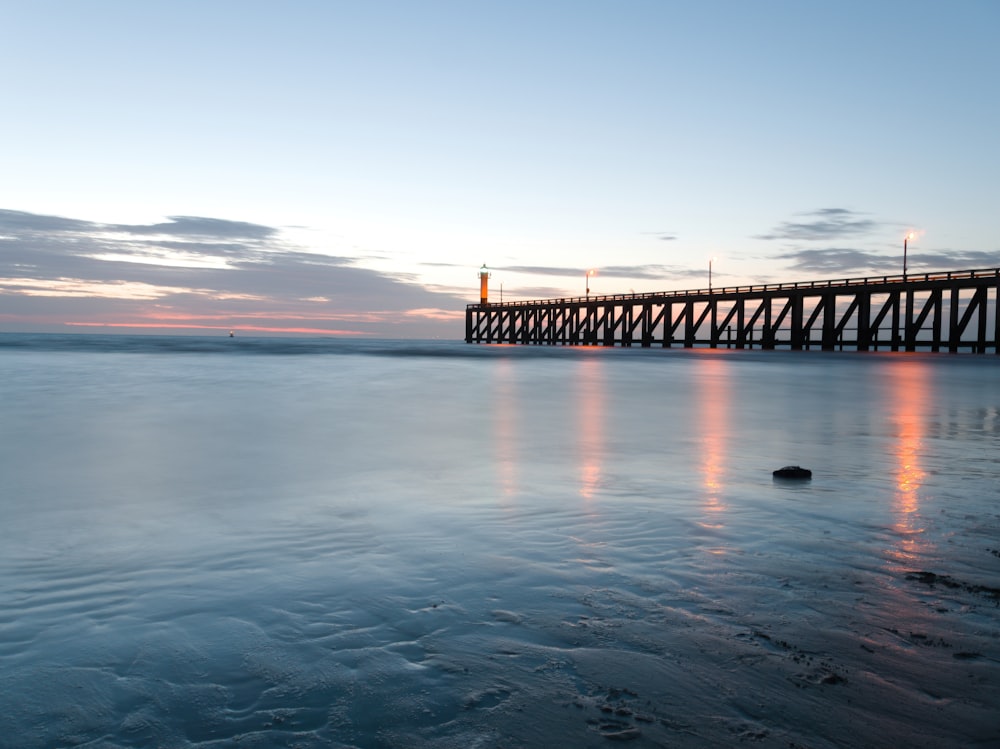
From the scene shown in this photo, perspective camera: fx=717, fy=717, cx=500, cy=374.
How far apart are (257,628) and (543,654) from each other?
5.19 feet

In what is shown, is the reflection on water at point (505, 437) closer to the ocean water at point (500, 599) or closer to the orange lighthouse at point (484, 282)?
the ocean water at point (500, 599)

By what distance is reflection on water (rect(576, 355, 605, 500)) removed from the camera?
28.0ft

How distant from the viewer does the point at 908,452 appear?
10773 millimetres

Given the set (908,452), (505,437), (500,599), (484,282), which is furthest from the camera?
(484,282)

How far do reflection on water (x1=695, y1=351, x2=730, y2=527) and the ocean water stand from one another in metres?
0.11

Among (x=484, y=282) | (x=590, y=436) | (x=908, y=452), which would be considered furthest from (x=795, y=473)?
(x=484, y=282)

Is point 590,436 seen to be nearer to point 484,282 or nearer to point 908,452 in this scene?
point 908,452

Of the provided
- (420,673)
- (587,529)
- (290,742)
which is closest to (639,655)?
(420,673)

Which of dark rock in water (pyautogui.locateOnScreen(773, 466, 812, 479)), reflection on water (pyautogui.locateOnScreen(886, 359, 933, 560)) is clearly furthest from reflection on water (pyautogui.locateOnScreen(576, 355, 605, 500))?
reflection on water (pyautogui.locateOnScreen(886, 359, 933, 560))

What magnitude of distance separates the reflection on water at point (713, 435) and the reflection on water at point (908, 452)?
4.92ft

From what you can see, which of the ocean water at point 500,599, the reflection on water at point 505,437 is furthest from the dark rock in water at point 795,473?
the reflection on water at point 505,437

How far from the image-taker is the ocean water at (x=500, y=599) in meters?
2.97

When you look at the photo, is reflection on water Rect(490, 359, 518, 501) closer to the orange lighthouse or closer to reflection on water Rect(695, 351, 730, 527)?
reflection on water Rect(695, 351, 730, 527)

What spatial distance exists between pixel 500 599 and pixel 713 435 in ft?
32.4
